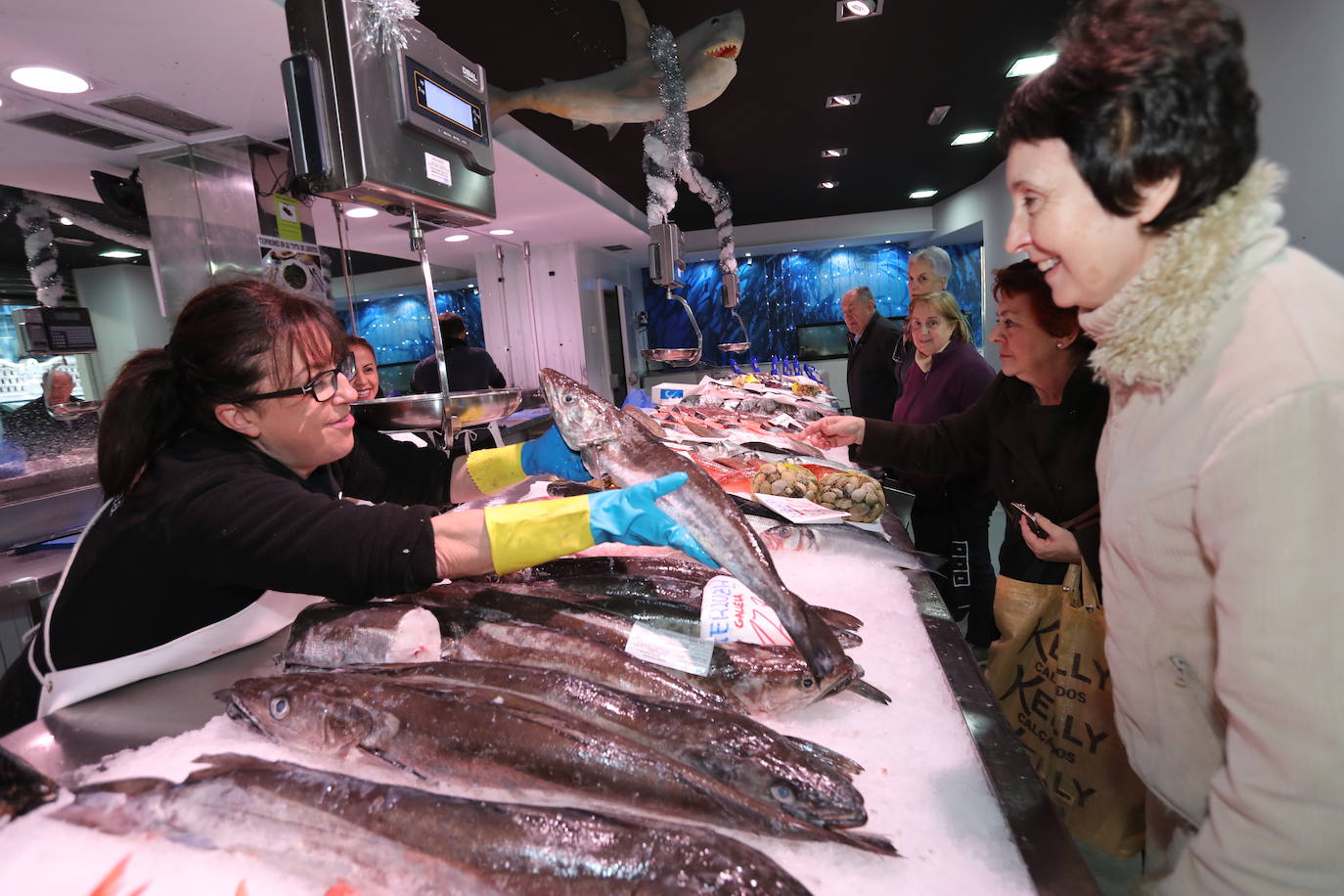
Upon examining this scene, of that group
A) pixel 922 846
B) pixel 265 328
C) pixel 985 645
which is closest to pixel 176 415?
pixel 265 328

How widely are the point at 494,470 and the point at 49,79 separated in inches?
131

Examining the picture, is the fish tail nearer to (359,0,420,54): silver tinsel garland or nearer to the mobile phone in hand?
(359,0,420,54): silver tinsel garland

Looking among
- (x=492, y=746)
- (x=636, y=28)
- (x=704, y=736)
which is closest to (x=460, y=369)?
(x=636, y=28)

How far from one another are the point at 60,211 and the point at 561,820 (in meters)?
8.04

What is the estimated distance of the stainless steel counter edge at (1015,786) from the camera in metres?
0.88

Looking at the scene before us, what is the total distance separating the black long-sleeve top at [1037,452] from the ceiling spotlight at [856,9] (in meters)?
3.09

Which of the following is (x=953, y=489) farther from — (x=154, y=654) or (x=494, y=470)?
(x=154, y=654)

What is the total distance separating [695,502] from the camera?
5.37 ft

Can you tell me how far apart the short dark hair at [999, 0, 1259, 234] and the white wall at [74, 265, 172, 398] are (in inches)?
477

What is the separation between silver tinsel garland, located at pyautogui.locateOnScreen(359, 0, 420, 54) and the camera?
71.6 inches

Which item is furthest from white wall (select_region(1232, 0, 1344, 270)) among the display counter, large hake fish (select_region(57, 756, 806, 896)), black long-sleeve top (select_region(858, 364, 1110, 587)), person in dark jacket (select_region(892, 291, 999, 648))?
large hake fish (select_region(57, 756, 806, 896))

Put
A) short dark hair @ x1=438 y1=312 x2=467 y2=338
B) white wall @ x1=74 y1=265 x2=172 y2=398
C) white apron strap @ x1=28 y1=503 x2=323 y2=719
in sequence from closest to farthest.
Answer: white apron strap @ x1=28 y1=503 x2=323 y2=719
short dark hair @ x1=438 y1=312 x2=467 y2=338
white wall @ x1=74 y1=265 x2=172 y2=398

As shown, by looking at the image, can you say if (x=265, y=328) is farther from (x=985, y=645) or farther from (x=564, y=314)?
(x=564, y=314)

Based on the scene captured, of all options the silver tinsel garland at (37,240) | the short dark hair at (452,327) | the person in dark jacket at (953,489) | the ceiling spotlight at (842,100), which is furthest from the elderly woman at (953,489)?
the silver tinsel garland at (37,240)
